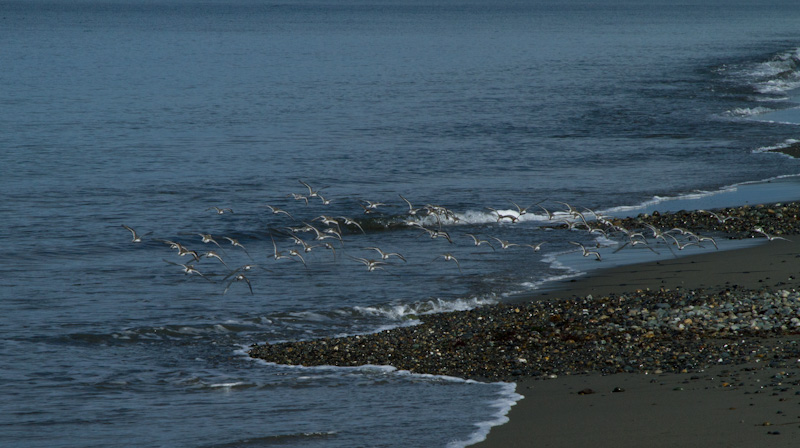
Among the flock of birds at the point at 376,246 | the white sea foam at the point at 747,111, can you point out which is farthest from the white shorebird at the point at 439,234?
the white sea foam at the point at 747,111

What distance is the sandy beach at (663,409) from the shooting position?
25.5ft

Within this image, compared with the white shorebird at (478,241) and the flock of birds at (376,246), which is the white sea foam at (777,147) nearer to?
the flock of birds at (376,246)

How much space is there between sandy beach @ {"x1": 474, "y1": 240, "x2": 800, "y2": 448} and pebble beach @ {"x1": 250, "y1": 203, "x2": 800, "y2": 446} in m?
0.02

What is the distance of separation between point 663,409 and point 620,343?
2433 millimetres

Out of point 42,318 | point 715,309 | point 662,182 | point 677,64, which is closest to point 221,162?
point 662,182

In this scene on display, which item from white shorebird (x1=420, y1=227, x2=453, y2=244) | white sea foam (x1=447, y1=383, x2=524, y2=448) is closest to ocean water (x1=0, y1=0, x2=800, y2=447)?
white sea foam (x1=447, y1=383, x2=524, y2=448)

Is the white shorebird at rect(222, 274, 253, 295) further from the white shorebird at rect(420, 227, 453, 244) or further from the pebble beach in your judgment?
the white shorebird at rect(420, 227, 453, 244)

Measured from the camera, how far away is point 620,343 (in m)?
11.0

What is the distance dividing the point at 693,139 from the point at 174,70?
148 ft

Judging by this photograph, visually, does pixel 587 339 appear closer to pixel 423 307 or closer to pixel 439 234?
Result: pixel 423 307

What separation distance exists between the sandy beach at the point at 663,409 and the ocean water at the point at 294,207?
22.5 inches

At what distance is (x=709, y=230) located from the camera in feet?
61.6

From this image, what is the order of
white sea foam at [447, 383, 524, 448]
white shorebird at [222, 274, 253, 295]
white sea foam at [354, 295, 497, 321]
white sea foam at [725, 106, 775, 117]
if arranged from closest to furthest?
white sea foam at [447, 383, 524, 448] → white sea foam at [354, 295, 497, 321] → white shorebird at [222, 274, 253, 295] → white sea foam at [725, 106, 775, 117]

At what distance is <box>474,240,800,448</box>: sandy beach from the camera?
7.78 m
